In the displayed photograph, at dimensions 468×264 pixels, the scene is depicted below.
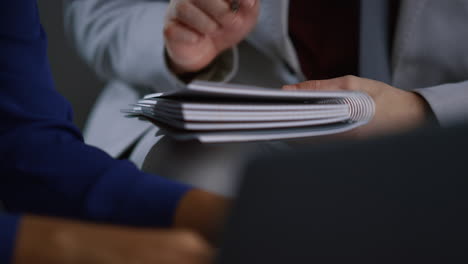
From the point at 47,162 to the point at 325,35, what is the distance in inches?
20.0

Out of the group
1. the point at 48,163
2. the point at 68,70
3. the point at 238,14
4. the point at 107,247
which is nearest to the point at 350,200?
the point at 107,247

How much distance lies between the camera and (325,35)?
0.72 m

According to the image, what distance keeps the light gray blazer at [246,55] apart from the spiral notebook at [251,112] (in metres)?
0.16

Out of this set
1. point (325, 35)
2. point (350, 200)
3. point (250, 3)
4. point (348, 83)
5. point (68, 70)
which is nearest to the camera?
point (350, 200)

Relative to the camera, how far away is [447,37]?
615 millimetres

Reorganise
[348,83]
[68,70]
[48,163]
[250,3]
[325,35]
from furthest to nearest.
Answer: [68,70] < [325,35] < [250,3] < [348,83] < [48,163]

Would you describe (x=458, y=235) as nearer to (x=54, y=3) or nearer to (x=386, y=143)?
(x=386, y=143)

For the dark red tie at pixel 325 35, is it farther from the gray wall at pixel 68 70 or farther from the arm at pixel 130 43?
the gray wall at pixel 68 70

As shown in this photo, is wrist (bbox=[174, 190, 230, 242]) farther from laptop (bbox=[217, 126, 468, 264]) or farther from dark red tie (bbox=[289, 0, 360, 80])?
dark red tie (bbox=[289, 0, 360, 80])

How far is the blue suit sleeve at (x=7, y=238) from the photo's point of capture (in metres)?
0.21

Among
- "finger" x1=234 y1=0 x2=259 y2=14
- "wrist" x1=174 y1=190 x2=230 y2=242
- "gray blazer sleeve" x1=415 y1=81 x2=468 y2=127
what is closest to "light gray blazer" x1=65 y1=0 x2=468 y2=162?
"gray blazer sleeve" x1=415 y1=81 x2=468 y2=127

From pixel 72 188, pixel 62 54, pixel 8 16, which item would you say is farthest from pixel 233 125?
pixel 62 54

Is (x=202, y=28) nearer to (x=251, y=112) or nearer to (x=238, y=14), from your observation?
(x=238, y=14)

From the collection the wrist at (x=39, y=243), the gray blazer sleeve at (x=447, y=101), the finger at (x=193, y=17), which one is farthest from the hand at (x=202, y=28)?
the wrist at (x=39, y=243)
